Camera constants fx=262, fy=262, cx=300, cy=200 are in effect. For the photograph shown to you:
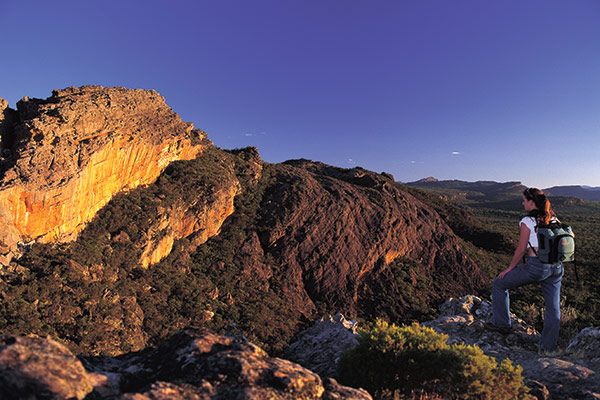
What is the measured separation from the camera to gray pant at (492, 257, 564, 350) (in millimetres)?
5877

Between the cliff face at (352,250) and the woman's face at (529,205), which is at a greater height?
the woman's face at (529,205)

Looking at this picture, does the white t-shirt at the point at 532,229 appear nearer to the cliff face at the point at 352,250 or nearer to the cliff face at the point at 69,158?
the cliff face at the point at 69,158

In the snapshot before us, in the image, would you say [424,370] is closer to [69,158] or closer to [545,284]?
[545,284]

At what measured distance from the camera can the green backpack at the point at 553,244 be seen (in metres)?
5.61

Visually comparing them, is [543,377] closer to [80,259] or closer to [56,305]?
[56,305]

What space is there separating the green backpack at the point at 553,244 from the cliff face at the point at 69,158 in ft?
64.7

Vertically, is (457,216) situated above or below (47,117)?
below

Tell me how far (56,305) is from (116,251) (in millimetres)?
5296

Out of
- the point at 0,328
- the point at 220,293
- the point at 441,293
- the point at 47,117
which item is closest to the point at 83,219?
the point at 47,117

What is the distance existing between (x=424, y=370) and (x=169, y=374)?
4.46 metres

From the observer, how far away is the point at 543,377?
226 inches

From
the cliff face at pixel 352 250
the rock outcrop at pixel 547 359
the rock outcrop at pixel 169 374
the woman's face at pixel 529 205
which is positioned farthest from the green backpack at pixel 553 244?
the cliff face at pixel 352 250

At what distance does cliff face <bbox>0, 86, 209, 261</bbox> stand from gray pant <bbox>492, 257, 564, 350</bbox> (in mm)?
19285

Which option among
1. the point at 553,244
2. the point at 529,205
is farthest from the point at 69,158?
the point at 553,244
